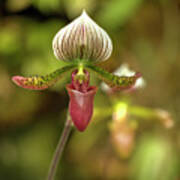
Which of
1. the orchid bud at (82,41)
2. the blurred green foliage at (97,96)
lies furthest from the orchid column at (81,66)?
the blurred green foliage at (97,96)

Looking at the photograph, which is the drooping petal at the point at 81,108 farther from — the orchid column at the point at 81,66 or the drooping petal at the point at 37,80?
the drooping petal at the point at 37,80

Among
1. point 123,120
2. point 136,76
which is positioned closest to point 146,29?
point 123,120

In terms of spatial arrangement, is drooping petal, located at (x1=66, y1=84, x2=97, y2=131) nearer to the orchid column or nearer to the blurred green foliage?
the orchid column

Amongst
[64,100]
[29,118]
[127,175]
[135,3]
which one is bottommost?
[127,175]

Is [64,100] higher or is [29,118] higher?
[64,100]

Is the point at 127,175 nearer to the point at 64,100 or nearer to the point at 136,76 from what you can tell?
the point at 64,100

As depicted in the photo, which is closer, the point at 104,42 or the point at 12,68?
the point at 104,42

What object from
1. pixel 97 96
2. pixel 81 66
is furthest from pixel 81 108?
pixel 97 96

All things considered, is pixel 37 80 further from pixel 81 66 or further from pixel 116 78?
pixel 116 78
